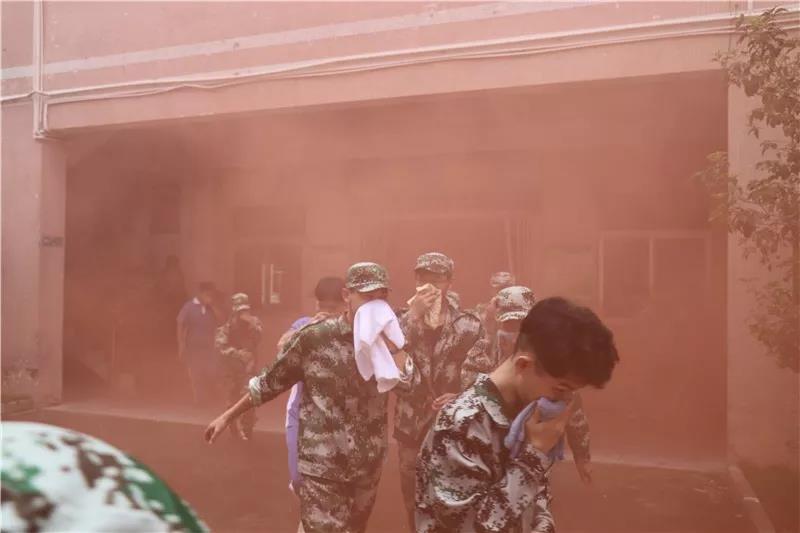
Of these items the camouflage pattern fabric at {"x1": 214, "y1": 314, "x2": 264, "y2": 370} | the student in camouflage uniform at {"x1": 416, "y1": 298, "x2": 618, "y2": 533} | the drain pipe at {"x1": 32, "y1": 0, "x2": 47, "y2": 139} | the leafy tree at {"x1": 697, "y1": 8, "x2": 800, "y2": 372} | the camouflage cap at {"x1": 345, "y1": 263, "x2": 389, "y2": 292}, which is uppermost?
the drain pipe at {"x1": 32, "y1": 0, "x2": 47, "y2": 139}

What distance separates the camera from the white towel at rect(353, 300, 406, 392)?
360 centimetres

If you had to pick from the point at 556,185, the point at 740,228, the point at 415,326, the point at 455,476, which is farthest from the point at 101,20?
the point at 455,476

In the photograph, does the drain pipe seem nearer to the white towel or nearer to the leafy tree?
the white towel

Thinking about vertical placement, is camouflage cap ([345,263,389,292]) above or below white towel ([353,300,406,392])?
above

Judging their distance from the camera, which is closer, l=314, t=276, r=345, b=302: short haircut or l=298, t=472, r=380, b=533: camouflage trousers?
l=298, t=472, r=380, b=533: camouflage trousers

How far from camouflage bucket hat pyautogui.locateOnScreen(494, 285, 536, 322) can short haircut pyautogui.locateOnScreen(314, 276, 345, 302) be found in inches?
38.1

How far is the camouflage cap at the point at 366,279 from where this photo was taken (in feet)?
12.4

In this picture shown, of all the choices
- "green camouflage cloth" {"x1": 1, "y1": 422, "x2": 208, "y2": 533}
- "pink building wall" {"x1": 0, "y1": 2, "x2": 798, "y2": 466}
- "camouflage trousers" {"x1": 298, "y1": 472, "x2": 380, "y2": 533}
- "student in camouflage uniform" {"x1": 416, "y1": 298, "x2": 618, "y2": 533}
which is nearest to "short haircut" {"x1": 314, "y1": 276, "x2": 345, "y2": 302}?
"camouflage trousers" {"x1": 298, "y1": 472, "x2": 380, "y2": 533}

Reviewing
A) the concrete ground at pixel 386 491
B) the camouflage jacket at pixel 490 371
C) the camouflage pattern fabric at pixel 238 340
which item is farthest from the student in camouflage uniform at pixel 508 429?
the camouflage pattern fabric at pixel 238 340

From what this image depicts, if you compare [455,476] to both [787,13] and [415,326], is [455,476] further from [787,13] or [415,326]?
[787,13]

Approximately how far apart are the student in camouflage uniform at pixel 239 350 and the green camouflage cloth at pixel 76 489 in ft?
22.7

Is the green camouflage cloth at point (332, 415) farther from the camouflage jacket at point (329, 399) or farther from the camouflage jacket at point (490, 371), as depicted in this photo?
the camouflage jacket at point (490, 371)

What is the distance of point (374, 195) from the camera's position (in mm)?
11266

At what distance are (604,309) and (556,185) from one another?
174 cm
